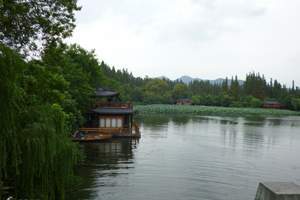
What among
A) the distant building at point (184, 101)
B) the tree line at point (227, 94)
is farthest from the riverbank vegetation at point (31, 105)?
the distant building at point (184, 101)

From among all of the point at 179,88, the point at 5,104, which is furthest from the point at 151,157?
the point at 179,88

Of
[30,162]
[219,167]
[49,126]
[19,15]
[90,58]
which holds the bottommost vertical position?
[219,167]

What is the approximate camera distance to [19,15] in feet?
25.3

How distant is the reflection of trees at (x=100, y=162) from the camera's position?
15016 mm

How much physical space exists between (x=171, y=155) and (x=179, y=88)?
278 ft

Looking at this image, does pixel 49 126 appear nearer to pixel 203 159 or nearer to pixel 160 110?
pixel 203 159

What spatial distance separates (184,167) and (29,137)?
14.0 meters

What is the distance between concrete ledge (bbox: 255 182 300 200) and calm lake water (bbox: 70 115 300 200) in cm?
987

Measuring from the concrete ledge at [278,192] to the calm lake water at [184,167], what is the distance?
32.4 ft

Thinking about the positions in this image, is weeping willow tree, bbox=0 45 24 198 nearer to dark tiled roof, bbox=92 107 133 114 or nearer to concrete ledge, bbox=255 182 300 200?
concrete ledge, bbox=255 182 300 200

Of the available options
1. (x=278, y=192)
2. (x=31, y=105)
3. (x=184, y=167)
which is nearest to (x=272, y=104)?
(x=184, y=167)

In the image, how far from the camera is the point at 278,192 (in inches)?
176

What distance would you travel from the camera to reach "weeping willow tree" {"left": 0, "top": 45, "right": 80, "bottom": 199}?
240 inches

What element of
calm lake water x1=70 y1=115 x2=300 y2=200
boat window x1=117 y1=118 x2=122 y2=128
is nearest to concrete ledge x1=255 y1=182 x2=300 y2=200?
calm lake water x1=70 y1=115 x2=300 y2=200
